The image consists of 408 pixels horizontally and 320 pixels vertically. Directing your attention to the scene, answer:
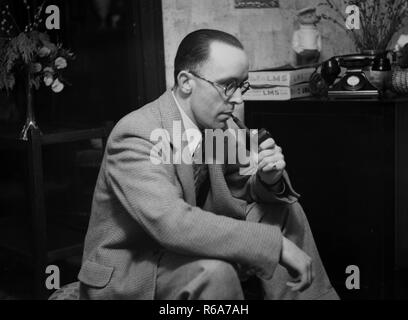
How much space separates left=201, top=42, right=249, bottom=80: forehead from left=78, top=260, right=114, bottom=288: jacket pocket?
517mm

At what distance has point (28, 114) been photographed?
203 cm

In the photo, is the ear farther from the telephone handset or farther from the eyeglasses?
the telephone handset

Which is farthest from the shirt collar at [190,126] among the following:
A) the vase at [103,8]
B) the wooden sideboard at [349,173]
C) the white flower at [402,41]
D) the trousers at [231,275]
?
the white flower at [402,41]

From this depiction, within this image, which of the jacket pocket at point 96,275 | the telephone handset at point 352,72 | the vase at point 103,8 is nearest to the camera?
the jacket pocket at point 96,275

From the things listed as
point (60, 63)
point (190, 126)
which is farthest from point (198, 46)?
point (60, 63)

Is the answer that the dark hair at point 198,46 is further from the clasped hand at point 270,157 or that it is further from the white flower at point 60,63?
the white flower at point 60,63

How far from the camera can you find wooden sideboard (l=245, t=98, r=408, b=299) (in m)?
2.03

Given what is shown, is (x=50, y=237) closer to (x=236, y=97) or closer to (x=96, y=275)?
(x=96, y=275)

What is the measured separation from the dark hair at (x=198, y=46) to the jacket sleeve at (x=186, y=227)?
26cm

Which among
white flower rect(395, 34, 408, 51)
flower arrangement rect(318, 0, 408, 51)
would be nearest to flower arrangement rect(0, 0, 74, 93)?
flower arrangement rect(318, 0, 408, 51)

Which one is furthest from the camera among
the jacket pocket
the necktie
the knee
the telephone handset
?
the telephone handset

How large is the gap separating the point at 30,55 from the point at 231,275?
3.49ft

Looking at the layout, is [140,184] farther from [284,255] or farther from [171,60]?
[171,60]

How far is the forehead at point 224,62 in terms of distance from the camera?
1.45 meters
